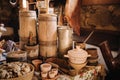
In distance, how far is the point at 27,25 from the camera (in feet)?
8.39

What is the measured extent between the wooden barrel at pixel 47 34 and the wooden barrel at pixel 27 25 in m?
0.14

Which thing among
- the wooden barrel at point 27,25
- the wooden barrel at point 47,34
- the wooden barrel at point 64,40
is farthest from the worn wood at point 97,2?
the wooden barrel at point 27,25

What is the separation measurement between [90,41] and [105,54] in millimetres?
1238

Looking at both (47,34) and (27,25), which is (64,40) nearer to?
(47,34)

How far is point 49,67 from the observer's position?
2021mm

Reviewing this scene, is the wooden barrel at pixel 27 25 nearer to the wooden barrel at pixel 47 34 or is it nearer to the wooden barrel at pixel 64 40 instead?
the wooden barrel at pixel 47 34

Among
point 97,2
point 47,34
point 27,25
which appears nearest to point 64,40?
point 47,34

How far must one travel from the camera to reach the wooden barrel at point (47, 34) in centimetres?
244

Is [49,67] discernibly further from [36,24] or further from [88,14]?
[88,14]

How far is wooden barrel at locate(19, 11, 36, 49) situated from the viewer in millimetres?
2543

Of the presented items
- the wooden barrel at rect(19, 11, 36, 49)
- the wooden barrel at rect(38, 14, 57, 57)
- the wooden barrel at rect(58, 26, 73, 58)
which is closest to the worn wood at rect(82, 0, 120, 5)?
the wooden barrel at rect(58, 26, 73, 58)

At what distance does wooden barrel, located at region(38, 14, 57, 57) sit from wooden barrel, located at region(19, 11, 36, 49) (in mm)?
140

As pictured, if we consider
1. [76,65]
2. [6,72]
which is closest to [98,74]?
[76,65]

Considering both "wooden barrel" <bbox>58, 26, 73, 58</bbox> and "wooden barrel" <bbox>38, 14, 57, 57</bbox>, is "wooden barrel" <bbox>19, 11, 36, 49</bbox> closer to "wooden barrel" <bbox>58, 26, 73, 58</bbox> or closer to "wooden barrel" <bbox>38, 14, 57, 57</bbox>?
"wooden barrel" <bbox>38, 14, 57, 57</bbox>
